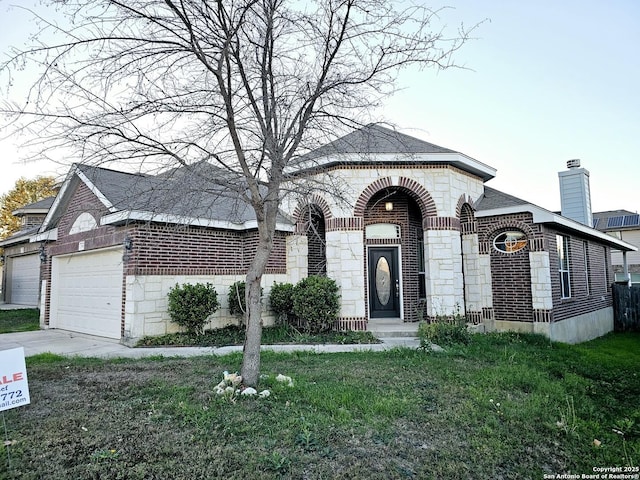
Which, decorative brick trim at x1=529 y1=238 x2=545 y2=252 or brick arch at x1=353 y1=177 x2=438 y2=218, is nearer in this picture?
decorative brick trim at x1=529 y1=238 x2=545 y2=252

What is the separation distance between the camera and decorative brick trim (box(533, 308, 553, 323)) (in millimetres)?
9594

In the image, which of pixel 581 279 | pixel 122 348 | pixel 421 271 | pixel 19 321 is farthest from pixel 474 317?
pixel 19 321

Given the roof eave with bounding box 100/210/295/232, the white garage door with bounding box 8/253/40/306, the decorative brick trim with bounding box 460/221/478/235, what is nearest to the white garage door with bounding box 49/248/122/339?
the roof eave with bounding box 100/210/295/232

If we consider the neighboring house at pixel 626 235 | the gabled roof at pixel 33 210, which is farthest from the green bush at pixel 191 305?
the neighboring house at pixel 626 235

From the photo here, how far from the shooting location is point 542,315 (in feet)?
31.7

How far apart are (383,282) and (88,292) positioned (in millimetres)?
8461

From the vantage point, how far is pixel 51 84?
4027mm

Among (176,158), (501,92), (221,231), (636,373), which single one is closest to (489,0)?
(501,92)

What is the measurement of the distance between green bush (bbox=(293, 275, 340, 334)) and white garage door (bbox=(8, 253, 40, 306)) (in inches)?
612

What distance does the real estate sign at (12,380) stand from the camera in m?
3.30

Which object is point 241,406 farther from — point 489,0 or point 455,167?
point 455,167

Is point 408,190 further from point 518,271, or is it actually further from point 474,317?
point 474,317

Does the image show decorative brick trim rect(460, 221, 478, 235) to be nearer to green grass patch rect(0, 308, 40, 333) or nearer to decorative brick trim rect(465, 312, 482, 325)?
decorative brick trim rect(465, 312, 482, 325)

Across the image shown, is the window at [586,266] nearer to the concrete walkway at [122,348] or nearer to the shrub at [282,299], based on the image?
the concrete walkway at [122,348]
